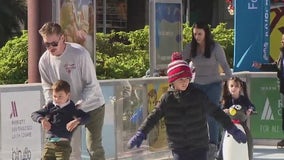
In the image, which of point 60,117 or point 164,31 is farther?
point 164,31

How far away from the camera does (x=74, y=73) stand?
19.9 ft

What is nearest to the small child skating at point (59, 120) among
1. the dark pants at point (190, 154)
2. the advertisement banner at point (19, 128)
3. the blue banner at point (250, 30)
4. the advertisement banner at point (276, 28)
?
the dark pants at point (190, 154)

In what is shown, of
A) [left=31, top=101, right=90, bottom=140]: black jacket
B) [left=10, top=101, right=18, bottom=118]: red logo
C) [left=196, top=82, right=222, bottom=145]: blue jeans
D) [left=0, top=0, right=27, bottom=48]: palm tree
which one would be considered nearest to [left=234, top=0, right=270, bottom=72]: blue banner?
[left=196, top=82, right=222, bottom=145]: blue jeans

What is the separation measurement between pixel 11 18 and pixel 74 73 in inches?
753

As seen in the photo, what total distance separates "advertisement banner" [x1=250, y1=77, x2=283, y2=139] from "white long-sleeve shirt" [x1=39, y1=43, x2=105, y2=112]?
4957 mm

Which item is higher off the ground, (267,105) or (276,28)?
(276,28)

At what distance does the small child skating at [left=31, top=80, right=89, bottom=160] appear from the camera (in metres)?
5.87

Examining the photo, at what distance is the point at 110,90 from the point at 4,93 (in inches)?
65.5

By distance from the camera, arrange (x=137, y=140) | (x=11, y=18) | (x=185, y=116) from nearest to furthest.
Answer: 1. (x=137, y=140)
2. (x=185, y=116)
3. (x=11, y=18)

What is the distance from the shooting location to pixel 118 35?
20500 millimetres

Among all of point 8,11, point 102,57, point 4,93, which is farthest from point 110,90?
point 8,11

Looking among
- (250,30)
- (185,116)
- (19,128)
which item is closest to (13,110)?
(19,128)

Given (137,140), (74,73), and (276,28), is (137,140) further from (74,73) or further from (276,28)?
(276,28)

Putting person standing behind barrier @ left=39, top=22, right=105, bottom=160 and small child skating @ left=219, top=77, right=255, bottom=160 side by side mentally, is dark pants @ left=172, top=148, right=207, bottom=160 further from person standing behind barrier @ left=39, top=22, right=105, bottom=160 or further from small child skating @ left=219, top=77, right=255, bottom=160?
small child skating @ left=219, top=77, right=255, bottom=160
